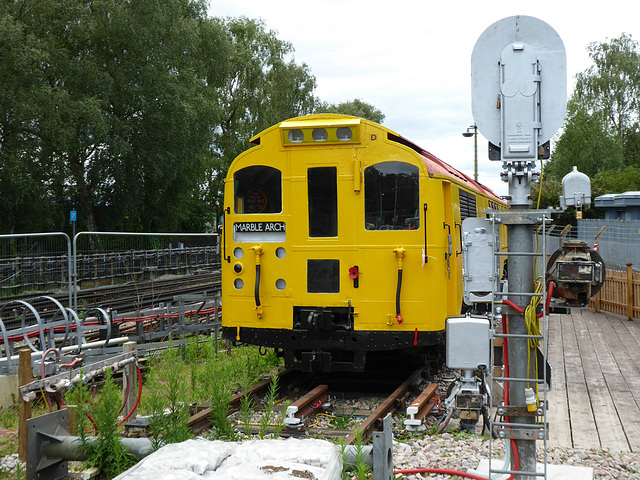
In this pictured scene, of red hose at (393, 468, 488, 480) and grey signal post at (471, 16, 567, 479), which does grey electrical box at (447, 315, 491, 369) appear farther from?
red hose at (393, 468, 488, 480)

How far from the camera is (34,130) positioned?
81.4 ft

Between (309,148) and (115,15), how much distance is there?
22.3 metres

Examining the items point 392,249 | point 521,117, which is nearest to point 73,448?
point 521,117

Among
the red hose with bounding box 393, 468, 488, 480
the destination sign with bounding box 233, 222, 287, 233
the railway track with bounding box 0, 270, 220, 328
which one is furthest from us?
the railway track with bounding box 0, 270, 220, 328

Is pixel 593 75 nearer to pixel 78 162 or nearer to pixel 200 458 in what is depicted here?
pixel 78 162

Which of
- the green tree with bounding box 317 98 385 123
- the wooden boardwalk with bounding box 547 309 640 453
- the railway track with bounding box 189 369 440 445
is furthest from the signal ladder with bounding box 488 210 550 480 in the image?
the green tree with bounding box 317 98 385 123

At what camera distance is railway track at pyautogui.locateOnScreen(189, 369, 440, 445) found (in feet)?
20.5

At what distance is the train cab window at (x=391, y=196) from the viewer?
777cm

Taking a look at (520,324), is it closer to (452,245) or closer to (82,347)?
(452,245)

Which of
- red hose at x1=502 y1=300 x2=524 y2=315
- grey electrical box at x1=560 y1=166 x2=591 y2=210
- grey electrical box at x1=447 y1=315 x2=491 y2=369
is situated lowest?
grey electrical box at x1=447 y1=315 x2=491 y2=369

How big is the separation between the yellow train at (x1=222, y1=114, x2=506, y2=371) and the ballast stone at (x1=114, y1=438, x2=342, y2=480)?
428cm

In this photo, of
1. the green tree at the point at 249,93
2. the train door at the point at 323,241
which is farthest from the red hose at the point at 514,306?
the green tree at the point at 249,93

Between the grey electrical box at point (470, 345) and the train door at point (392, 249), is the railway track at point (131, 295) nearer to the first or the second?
→ the train door at point (392, 249)

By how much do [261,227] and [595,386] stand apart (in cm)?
467
